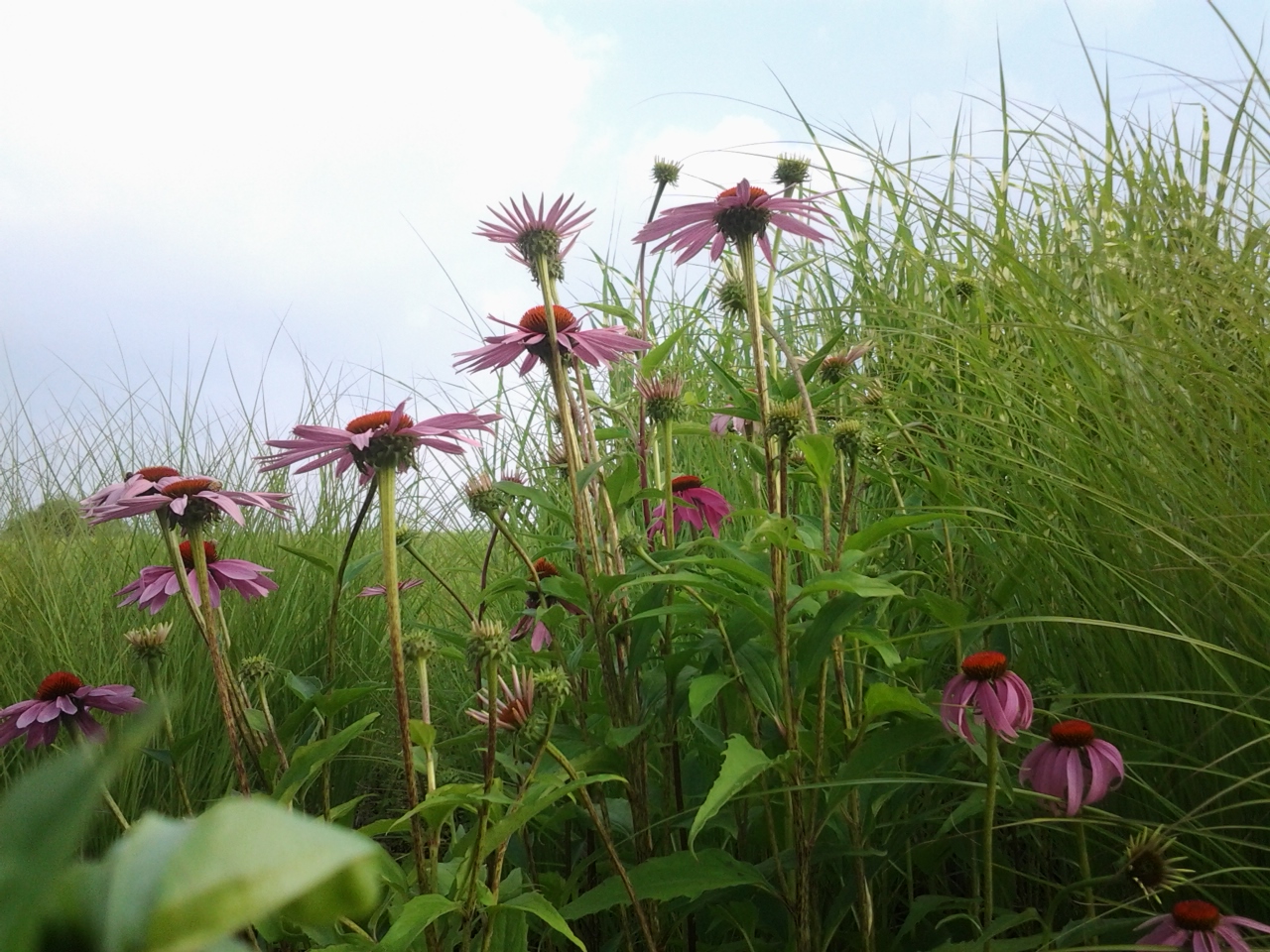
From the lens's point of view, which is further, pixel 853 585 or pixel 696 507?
pixel 696 507

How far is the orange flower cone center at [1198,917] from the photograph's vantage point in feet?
3.34

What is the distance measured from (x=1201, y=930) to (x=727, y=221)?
0.97 metres

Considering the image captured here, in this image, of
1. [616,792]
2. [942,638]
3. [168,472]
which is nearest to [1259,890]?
[942,638]

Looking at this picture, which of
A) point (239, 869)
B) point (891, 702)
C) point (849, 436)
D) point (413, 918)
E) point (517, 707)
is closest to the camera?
point (239, 869)

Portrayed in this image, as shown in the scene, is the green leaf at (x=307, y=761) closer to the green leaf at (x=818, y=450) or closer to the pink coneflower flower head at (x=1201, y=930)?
the green leaf at (x=818, y=450)

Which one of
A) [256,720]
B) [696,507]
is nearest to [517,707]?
[256,720]

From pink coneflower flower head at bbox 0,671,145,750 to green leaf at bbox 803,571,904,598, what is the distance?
100 cm

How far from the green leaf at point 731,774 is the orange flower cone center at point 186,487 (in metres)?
0.65

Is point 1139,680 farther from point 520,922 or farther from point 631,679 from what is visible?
point 520,922

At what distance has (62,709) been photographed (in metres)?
1.47

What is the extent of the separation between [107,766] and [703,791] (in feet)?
4.58

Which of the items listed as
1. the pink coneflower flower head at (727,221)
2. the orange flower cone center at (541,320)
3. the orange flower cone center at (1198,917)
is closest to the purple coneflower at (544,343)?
the orange flower cone center at (541,320)

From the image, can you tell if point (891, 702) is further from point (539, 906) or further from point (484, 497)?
point (484, 497)

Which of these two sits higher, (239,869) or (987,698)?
(239,869)
